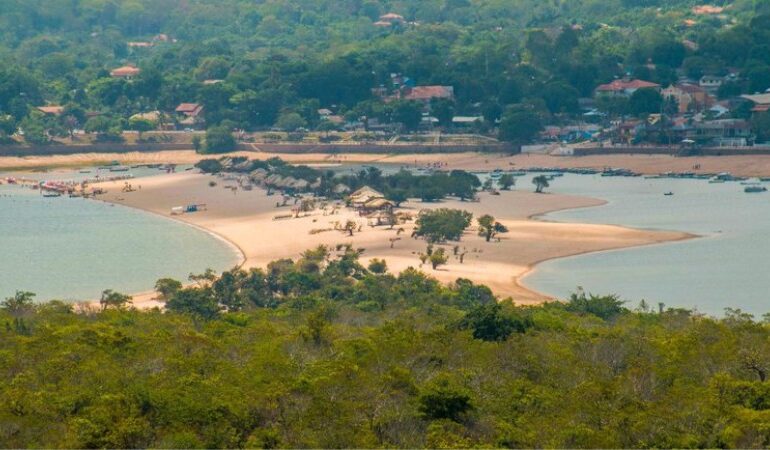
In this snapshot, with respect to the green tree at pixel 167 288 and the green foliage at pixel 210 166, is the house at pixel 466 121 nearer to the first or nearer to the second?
the green foliage at pixel 210 166

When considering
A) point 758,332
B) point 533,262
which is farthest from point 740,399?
point 533,262

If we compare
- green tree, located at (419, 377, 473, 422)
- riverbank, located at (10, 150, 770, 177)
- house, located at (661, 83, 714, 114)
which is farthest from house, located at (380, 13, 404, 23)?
green tree, located at (419, 377, 473, 422)

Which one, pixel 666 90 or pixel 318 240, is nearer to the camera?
pixel 318 240

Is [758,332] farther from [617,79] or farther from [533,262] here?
[617,79]

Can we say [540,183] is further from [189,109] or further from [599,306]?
[189,109]

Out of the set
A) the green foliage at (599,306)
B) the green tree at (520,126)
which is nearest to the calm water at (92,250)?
the green foliage at (599,306)

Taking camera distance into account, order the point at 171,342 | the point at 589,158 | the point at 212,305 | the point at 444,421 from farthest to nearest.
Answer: the point at 589,158 → the point at 212,305 → the point at 171,342 → the point at 444,421

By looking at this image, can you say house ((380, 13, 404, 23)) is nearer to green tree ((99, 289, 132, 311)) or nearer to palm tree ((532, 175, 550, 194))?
palm tree ((532, 175, 550, 194))
